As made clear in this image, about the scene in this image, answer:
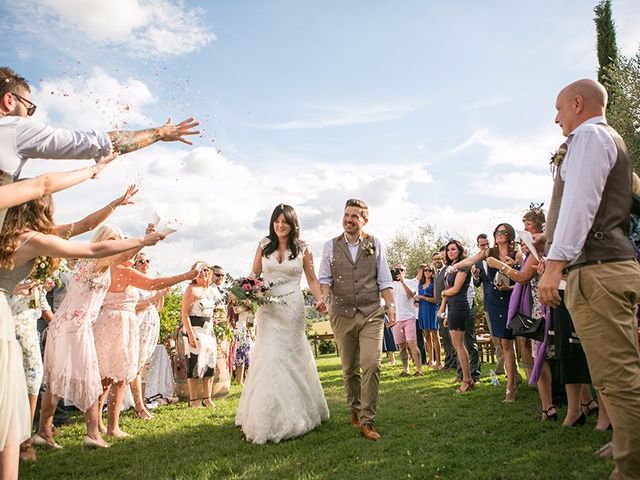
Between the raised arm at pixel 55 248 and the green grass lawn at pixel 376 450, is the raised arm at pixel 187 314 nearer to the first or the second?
the green grass lawn at pixel 376 450

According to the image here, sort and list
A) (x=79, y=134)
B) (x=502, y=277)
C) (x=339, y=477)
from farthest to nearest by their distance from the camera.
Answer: (x=502, y=277), (x=339, y=477), (x=79, y=134)

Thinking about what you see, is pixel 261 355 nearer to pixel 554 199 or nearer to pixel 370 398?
pixel 370 398

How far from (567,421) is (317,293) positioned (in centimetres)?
326

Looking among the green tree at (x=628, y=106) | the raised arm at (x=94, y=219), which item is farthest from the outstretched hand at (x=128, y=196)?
the green tree at (x=628, y=106)

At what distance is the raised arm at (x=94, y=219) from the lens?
443 centimetres

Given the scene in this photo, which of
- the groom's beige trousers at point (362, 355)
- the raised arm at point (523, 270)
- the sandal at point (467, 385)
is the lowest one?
the sandal at point (467, 385)

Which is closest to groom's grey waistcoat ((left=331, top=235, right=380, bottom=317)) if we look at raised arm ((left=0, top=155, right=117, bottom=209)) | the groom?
the groom

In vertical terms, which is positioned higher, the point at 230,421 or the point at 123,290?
the point at 123,290

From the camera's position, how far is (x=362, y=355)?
6012 mm

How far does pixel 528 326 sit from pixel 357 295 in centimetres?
207

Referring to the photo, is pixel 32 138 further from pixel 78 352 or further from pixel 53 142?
pixel 78 352

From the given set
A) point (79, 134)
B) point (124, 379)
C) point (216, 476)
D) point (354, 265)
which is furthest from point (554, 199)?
point (124, 379)

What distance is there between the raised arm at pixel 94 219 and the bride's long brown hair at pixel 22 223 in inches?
32.5

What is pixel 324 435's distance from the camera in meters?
5.75
